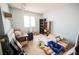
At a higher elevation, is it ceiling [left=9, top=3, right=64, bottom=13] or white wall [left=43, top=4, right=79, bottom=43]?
ceiling [left=9, top=3, right=64, bottom=13]

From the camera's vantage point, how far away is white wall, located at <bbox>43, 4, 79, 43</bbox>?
107 cm

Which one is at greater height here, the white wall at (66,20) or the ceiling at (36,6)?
the ceiling at (36,6)

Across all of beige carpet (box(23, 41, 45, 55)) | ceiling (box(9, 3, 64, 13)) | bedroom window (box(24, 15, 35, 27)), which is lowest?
beige carpet (box(23, 41, 45, 55))

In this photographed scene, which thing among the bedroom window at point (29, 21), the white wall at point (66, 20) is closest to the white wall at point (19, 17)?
the bedroom window at point (29, 21)

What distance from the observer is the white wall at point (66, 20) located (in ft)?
3.52

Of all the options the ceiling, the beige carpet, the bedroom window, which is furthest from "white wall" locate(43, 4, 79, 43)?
the beige carpet

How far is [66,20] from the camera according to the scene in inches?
44.0

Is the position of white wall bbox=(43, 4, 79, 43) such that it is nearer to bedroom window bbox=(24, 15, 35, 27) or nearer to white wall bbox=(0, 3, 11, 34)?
bedroom window bbox=(24, 15, 35, 27)

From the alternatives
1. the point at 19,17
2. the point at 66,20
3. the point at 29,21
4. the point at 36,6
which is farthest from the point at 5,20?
the point at 66,20

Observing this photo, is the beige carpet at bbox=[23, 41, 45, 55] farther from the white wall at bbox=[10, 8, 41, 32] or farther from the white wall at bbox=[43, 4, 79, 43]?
the white wall at bbox=[43, 4, 79, 43]

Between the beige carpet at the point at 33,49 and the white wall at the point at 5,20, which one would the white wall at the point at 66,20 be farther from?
the white wall at the point at 5,20

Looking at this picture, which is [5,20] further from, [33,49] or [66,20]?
[66,20]

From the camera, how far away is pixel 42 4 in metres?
1.06
